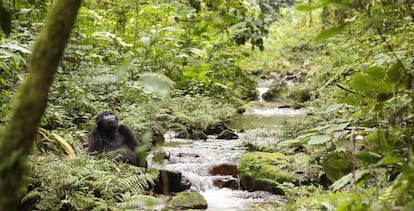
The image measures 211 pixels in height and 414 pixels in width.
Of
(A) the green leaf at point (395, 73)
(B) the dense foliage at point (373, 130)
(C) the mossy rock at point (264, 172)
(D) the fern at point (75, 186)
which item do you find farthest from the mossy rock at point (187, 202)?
(A) the green leaf at point (395, 73)

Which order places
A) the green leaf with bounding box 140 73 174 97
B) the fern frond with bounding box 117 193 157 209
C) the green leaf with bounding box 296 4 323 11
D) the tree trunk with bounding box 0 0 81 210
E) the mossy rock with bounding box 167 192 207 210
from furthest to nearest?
the mossy rock with bounding box 167 192 207 210, the fern frond with bounding box 117 193 157 209, the green leaf with bounding box 296 4 323 11, the green leaf with bounding box 140 73 174 97, the tree trunk with bounding box 0 0 81 210

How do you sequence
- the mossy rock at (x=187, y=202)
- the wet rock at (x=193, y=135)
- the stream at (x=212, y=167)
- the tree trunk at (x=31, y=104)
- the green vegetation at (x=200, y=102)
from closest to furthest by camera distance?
the tree trunk at (x=31, y=104)
the green vegetation at (x=200, y=102)
the mossy rock at (x=187, y=202)
the stream at (x=212, y=167)
the wet rock at (x=193, y=135)

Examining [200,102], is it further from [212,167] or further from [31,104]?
[31,104]

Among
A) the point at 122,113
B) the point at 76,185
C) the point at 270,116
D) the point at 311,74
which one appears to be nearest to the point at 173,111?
the point at 122,113

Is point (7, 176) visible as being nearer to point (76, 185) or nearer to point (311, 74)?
point (76, 185)

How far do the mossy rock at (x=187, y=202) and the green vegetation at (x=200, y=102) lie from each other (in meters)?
0.10

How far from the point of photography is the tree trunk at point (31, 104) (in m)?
0.80

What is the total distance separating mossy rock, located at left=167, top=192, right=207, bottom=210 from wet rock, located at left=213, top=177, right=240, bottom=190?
3.45ft

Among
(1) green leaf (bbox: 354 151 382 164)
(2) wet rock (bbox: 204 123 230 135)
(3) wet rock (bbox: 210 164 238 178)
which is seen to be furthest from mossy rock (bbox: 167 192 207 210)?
(2) wet rock (bbox: 204 123 230 135)

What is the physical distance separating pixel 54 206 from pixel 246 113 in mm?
10050

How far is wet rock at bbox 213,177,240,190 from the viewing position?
625 centimetres

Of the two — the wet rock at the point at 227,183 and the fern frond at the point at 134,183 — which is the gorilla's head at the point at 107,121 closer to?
the fern frond at the point at 134,183

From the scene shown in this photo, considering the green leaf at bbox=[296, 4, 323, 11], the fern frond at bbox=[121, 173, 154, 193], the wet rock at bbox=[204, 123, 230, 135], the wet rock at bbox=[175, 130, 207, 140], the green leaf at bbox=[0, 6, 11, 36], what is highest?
the green leaf at bbox=[296, 4, 323, 11]

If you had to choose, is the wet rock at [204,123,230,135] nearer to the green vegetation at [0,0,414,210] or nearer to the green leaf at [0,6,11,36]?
A: the green vegetation at [0,0,414,210]
